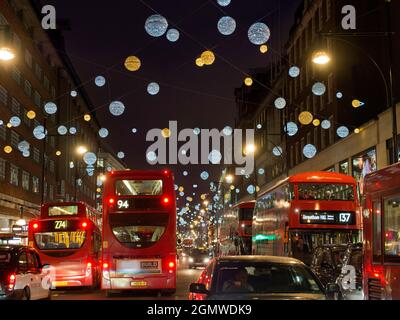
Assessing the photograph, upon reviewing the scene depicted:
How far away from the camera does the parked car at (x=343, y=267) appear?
52.7 ft

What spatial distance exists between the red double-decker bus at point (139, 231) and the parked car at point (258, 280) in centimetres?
1235

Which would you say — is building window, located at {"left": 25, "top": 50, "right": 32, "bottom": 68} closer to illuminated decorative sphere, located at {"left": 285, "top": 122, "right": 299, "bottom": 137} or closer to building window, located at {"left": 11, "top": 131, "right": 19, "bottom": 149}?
building window, located at {"left": 11, "top": 131, "right": 19, "bottom": 149}

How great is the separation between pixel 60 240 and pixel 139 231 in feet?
18.0

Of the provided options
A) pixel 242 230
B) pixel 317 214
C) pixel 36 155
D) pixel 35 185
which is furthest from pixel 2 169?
pixel 317 214

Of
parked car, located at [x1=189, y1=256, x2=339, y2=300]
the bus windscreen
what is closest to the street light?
the bus windscreen

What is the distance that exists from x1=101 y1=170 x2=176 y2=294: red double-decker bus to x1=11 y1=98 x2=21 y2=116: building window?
99.4ft

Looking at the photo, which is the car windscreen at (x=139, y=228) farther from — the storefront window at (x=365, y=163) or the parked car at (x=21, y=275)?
the storefront window at (x=365, y=163)

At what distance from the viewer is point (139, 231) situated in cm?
2261

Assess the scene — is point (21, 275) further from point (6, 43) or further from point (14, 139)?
point (14, 139)

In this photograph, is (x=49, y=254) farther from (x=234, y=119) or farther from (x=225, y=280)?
(x=234, y=119)

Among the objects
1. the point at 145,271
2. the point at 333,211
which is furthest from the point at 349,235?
the point at 145,271

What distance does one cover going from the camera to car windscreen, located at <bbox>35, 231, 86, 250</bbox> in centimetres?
2669

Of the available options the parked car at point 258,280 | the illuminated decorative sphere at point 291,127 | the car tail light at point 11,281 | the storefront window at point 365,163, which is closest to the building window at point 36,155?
the illuminated decorative sphere at point 291,127
